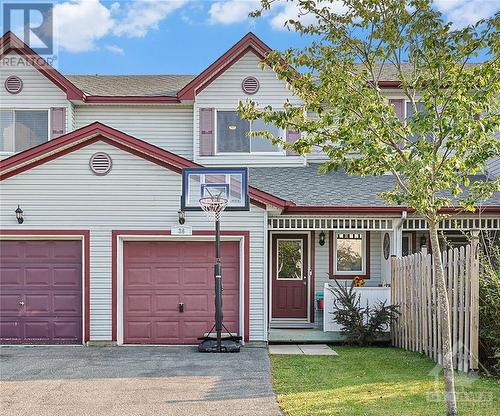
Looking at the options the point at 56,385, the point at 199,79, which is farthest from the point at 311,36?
the point at 199,79

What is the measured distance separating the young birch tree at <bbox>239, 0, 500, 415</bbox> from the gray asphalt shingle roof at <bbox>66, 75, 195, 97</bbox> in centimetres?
961

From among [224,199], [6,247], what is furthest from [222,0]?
[6,247]

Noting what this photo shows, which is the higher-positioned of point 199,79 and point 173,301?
point 199,79

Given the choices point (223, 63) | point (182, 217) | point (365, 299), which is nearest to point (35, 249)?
point (182, 217)

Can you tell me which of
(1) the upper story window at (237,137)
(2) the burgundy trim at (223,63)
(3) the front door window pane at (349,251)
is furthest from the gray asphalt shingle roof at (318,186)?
(2) the burgundy trim at (223,63)

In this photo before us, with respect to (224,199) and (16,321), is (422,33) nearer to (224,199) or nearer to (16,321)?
(224,199)

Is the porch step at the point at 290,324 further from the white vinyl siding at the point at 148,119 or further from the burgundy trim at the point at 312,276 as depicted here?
the white vinyl siding at the point at 148,119

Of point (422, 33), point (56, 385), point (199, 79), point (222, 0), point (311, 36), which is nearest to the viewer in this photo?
point (422, 33)

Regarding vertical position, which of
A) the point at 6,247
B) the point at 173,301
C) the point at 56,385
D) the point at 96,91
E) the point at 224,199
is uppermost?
the point at 96,91

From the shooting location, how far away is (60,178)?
12.5 metres

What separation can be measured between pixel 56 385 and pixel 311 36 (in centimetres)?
612

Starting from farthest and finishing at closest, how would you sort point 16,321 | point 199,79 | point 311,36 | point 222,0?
point 199,79 < point 16,321 < point 222,0 < point 311,36

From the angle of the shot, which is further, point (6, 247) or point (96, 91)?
point (96, 91)

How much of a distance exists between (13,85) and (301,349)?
10338 mm
